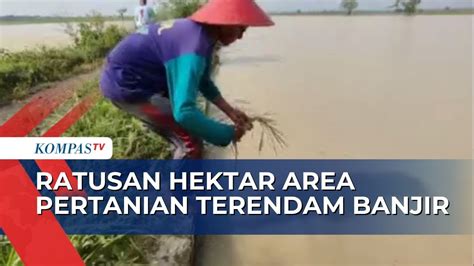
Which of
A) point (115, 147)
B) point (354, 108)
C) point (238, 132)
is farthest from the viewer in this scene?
point (354, 108)

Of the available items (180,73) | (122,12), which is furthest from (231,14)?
(122,12)

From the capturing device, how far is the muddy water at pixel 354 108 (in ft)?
8.02

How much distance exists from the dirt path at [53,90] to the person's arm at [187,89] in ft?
7.21

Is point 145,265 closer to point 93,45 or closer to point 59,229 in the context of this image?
point 59,229

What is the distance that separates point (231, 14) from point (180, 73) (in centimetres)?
22

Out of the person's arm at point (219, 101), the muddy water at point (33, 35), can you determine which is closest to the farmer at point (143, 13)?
the muddy water at point (33, 35)

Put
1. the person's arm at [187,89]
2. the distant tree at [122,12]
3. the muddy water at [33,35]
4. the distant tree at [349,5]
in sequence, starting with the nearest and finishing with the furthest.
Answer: the person's arm at [187,89]
the muddy water at [33,35]
the distant tree at [122,12]
the distant tree at [349,5]

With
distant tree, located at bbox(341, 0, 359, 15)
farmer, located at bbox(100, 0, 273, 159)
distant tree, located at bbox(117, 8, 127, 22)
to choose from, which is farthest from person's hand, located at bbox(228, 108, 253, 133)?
distant tree, located at bbox(341, 0, 359, 15)

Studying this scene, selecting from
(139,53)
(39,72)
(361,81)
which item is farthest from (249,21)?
(361,81)

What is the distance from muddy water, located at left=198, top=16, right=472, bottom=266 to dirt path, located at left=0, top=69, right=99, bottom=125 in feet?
4.05

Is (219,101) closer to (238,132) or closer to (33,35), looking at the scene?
(238,132)

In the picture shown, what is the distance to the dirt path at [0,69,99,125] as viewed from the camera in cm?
386

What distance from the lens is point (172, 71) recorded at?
1.71m

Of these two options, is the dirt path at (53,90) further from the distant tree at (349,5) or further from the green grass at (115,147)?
the distant tree at (349,5)
